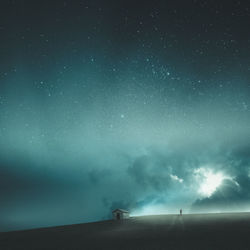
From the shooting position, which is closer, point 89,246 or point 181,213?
point 89,246

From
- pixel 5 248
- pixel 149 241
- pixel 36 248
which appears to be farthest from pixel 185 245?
pixel 5 248

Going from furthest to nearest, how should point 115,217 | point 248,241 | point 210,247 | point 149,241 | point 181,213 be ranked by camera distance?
point 181,213 → point 115,217 → point 149,241 → point 248,241 → point 210,247

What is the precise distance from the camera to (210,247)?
15977 millimetres

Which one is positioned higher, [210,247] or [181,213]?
[181,213]

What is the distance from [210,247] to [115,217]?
100 feet

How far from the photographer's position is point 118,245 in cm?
1805

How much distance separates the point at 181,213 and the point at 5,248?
119 feet

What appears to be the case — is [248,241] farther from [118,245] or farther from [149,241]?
[118,245]

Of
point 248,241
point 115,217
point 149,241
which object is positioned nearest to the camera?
point 248,241

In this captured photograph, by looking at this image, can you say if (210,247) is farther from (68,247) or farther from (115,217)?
(115,217)

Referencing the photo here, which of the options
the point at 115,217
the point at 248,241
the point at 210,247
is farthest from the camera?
the point at 115,217

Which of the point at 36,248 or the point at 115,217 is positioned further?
the point at 115,217

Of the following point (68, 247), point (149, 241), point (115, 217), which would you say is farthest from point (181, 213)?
point (68, 247)

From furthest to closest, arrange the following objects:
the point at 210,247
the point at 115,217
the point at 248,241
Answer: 1. the point at 115,217
2. the point at 248,241
3. the point at 210,247
